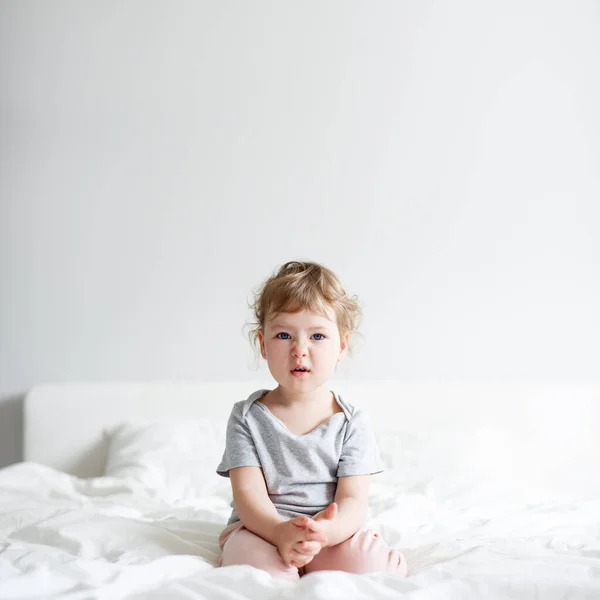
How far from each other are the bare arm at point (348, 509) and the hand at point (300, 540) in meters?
0.05

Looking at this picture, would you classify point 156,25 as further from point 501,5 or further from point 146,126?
point 501,5

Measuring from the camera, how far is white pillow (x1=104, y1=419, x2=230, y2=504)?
7.25 feet

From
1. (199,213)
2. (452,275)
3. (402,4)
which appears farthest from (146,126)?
(452,275)

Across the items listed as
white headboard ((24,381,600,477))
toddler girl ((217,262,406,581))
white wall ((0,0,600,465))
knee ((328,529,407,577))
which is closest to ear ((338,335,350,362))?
toddler girl ((217,262,406,581))

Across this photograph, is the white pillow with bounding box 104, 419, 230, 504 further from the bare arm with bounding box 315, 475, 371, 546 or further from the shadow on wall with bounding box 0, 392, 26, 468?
the bare arm with bounding box 315, 475, 371, 546

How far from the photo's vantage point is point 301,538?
3.92 ft

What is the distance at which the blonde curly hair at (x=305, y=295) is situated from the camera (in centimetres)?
142

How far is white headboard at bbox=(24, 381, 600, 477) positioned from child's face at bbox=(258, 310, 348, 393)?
1233 millimetres

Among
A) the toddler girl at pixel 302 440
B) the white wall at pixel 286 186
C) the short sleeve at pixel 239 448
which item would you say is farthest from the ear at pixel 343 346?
the white wall at pixel 286 186

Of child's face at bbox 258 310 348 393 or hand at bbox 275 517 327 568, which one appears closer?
hand at bbox 275 517 327 568

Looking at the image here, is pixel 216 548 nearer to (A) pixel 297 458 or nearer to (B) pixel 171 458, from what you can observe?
(A) pixel 297 458

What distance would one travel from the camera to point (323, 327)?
143cm

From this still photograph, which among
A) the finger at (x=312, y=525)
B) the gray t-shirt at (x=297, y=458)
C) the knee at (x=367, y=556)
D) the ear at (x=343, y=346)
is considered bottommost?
the knee at (x=367, y=556)

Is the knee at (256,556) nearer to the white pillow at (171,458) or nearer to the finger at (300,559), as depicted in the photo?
the finger at (300,559)
